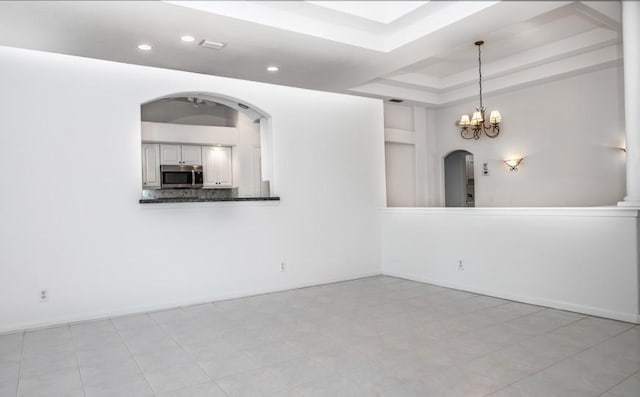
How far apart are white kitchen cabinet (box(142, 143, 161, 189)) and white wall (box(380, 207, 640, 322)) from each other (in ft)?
13.3

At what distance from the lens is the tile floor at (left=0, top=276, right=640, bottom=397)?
8.07 feet

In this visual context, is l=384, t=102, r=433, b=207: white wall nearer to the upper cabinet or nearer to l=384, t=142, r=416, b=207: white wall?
l=384, t=142, r=416, b=207: white wall

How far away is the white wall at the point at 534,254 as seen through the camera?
3623mm

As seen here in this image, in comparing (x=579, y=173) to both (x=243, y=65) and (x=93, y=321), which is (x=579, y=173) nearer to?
(x=243, y=65)

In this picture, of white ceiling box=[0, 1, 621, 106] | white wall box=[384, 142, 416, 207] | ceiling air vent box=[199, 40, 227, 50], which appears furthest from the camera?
white wall box=[384, 142, 416, 207]

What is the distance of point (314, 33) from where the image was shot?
139 inches

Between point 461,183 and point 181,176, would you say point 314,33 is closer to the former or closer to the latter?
point 181,176

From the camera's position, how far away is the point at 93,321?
4.00m

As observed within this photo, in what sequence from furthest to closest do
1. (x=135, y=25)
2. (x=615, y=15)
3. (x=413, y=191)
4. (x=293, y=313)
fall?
(x=413, y=191) → (x=293, y=313) → (x=135, y=25) → (x=615, y=15)

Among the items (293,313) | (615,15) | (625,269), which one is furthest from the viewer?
(293,313)

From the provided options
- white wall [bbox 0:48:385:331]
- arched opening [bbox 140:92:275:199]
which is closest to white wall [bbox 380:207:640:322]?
white wall [bbox 0:48:385:331]

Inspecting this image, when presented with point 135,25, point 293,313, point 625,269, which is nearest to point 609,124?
point 625,269

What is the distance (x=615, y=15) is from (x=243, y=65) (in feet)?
10.1

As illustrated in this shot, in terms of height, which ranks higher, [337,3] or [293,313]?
[337,3]
